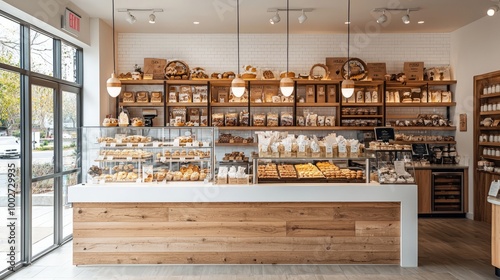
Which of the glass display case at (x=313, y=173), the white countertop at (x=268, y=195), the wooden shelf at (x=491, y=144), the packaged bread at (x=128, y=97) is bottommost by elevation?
the white countertop at (x=268, y=195)

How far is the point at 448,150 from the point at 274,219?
16.1 feet

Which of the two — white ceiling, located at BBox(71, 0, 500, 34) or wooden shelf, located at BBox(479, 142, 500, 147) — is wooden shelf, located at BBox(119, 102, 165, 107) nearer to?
white ceiling, located at BBox(71, 0, 500, 34)

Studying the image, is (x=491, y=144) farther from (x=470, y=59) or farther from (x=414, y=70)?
(x=414, y=70)

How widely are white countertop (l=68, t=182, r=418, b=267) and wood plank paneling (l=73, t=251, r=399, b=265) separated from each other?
14.9 inches

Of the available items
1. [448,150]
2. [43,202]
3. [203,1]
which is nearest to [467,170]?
[448,150]

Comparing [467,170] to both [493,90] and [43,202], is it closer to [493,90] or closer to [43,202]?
[493,90]

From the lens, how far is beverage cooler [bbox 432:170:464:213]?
773 cm

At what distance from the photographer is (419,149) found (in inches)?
315

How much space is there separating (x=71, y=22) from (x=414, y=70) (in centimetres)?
619

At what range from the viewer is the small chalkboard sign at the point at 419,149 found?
7969 millimetres

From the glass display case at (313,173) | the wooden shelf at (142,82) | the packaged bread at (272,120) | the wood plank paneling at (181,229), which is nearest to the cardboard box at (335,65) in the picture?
the packaged bread at (272,120)

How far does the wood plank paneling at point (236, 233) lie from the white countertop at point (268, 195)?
0.28 ft

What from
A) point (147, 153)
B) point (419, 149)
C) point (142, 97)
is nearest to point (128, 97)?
point (142, 97)

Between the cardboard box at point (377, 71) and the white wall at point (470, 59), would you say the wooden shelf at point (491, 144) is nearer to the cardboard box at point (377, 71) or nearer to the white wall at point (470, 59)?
the white wall at point (470, 59)
